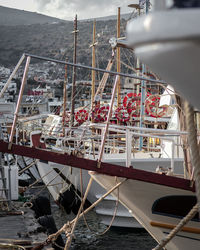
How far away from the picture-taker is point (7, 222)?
9938 mm

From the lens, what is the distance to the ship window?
7.29 meters

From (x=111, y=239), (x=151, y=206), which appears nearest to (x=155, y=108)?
(x=111, y=239)

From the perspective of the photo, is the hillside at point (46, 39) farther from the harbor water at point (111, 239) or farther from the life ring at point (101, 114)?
the harbor water at point (111, 239)

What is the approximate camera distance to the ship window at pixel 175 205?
7289 mm

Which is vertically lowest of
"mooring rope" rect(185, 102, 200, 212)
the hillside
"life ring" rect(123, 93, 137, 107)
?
"mooring rope" rect(185, 102, 200, 212)

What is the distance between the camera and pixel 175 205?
7441 millimetres

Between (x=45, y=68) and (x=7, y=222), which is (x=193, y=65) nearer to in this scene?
(x=7, y=222)

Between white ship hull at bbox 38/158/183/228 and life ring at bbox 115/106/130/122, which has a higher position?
→ life ring at bbox 115/106/130/122

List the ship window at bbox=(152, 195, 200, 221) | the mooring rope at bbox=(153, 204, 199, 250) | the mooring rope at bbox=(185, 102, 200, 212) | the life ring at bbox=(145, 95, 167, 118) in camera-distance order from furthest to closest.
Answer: the life ring at bbox=(145, 95, 167, 118) → the ship window at bbox=(152, 195, 200, 221) → the mooring rope at bbox=(153, 204, 199, 250) → the mooring rope at bbox=(185, 102, 200, 212)

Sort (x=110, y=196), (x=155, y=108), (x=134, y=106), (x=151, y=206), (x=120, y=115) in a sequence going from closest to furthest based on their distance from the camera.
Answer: (x=151, y=206) → (x=110, y=196) → (x=155, y=108) → (x=134, y=106) → (x=120, y=115)

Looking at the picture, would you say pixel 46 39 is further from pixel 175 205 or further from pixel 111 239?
pixel 175 205

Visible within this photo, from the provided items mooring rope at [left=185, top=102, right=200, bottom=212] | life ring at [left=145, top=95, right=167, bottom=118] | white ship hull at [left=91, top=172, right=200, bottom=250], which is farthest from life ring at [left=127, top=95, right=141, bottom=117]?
mooring rope at [left=185, top=102, right=200, bottom=212]

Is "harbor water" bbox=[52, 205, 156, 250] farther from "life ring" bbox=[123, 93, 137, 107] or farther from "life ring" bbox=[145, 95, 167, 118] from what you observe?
"life ring" bbox=[123, 93, 137, 107]

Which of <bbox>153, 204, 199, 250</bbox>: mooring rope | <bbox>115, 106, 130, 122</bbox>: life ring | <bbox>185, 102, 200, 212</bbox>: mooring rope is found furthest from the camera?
<bbox>115, 106, 130, 122</bbox>: life ring
